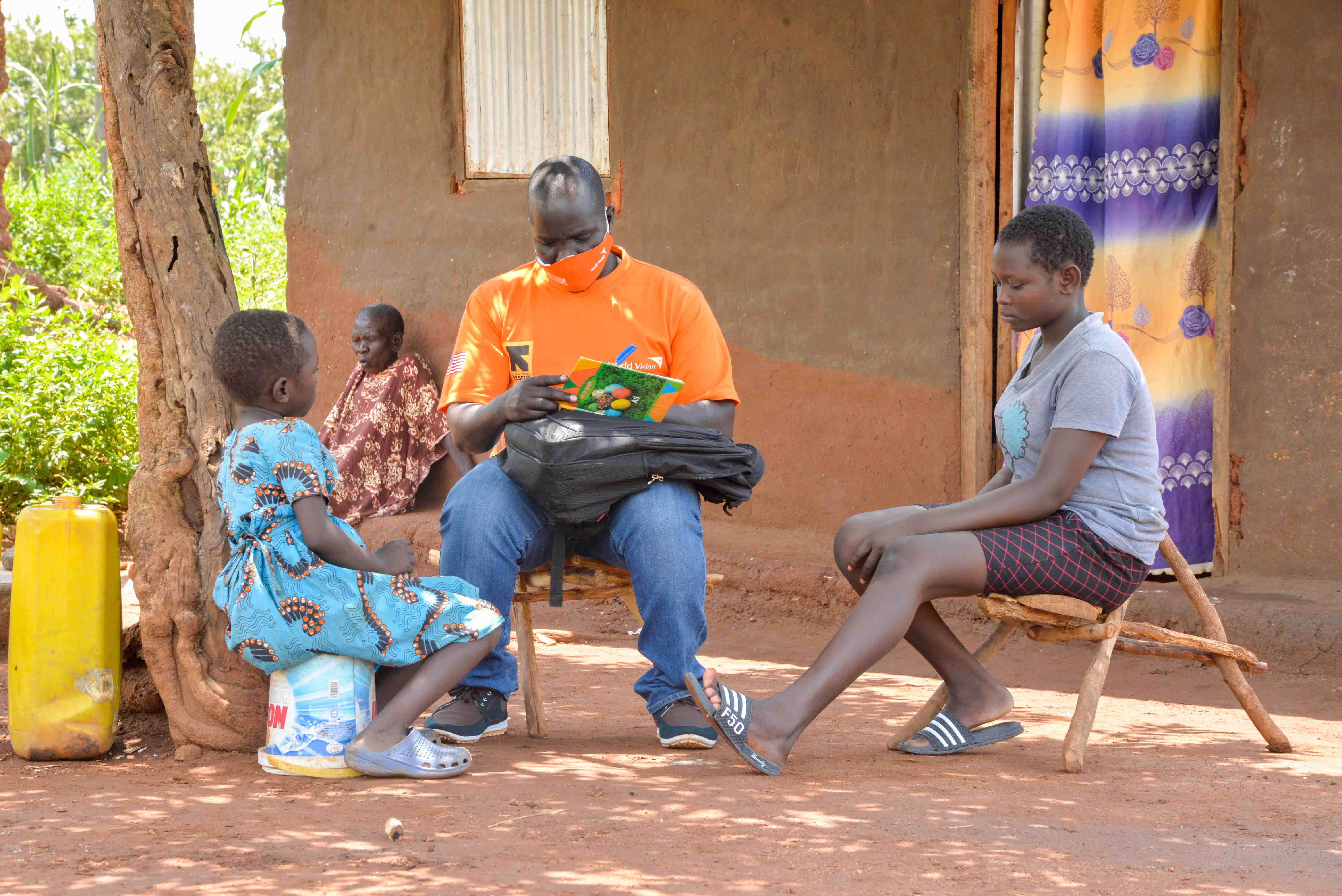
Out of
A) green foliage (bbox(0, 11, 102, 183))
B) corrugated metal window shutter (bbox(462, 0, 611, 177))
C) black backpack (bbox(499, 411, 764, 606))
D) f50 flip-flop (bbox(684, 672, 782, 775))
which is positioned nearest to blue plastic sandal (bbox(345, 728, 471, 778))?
black backpack (bbox(499, 411, 764, 606))

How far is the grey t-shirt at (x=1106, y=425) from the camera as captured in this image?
310 centimetres

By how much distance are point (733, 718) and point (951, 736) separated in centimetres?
72

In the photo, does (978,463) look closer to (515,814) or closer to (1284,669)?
(1284,669)

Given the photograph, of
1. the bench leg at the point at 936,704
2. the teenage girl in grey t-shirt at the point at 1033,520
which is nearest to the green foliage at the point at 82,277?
the teenage girl in grey t-shirt at the point at 1033,520

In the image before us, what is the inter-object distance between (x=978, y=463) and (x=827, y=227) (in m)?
1.16

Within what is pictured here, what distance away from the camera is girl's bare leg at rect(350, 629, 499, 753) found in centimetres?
301

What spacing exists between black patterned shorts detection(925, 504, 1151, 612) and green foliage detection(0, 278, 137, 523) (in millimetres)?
5979

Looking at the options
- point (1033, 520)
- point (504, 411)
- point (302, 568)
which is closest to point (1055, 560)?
point (1033, 520)

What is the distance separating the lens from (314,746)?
303 cm

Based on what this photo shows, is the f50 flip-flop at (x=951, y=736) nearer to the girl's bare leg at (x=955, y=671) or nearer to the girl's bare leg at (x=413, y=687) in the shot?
the girl's bare leg at (x=955, y=671)

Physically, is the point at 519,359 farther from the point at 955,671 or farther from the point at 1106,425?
the point at 1106,425

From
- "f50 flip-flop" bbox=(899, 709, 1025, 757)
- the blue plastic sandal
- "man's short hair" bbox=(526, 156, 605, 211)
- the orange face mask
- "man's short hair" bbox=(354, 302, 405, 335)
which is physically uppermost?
"man's short hair" bbox=(526, 156, 605, 211)

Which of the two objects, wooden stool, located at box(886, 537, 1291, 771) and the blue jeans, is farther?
the blue jeans

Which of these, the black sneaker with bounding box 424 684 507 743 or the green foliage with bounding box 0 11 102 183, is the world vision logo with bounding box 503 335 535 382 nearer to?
the black sneaker with bounding box 424 684 507 743
